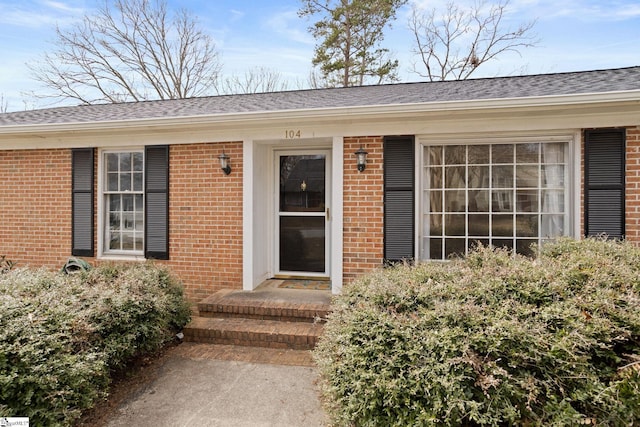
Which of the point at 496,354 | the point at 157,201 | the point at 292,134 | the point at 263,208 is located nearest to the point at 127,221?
the point at 157,201

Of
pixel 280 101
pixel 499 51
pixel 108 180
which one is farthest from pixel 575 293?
pixel 499 51

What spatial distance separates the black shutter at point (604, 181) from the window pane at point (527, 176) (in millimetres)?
516

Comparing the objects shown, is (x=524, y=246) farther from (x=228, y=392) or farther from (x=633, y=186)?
(x=228, y=392)

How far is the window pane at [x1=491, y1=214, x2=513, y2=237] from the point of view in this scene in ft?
14.8

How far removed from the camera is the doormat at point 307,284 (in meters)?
5.11

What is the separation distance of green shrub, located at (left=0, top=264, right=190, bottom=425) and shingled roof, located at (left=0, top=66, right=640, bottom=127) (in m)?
2.51

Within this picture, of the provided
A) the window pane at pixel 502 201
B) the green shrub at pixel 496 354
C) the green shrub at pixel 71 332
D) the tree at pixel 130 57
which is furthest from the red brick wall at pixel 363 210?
the tree at pixel 130 57

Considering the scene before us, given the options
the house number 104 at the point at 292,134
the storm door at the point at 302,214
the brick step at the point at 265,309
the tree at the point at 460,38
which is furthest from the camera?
the tree at the point at 460,38

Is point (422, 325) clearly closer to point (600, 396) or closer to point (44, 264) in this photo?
point (600, 396)

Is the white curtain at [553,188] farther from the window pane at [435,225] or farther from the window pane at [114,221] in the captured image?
the window pane at [114,221]

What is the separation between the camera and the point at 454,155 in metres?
4.61

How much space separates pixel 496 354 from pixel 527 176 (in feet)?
10.4

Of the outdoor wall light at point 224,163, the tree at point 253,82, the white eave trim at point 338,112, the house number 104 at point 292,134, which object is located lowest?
the outdoor wall light at point 224,163

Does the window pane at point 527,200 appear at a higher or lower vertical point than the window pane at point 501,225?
higher
